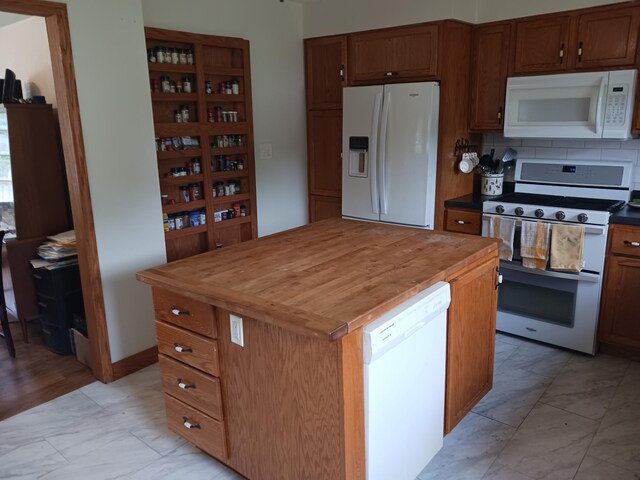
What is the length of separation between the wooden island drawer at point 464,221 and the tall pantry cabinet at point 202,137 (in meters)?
1.52

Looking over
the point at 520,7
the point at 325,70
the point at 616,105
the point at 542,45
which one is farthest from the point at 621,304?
the point at 325,70

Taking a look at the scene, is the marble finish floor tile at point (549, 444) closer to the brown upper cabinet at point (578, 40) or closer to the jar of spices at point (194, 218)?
the brown upper cabinet at point (578, 40)

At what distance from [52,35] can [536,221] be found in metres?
2.90

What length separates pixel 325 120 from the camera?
4.16 m

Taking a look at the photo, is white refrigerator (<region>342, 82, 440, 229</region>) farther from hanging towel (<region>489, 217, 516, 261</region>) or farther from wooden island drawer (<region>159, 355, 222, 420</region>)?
wooden island drawer (<region>159, 355, 222, 420</region>)

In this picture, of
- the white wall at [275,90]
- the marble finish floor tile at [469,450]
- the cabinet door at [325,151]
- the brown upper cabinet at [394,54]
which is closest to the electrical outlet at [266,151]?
the white wall at [275,90]

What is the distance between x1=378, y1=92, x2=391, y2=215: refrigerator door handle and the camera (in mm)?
3553

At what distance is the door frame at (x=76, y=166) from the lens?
2452 millimetres

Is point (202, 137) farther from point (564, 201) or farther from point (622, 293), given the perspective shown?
point (622, 293)

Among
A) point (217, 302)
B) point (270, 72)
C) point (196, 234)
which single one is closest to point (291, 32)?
point (270, 72)

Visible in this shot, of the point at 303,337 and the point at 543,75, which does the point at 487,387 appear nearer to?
the point at 303,337

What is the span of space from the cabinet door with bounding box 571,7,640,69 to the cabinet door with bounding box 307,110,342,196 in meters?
1.75

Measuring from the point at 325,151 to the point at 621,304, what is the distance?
243 centimetres

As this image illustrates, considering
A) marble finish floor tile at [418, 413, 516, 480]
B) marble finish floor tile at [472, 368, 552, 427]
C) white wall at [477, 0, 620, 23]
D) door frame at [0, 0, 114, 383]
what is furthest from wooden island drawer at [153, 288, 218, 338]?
white wall at [477, 0, 620, 23]
